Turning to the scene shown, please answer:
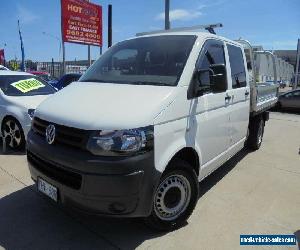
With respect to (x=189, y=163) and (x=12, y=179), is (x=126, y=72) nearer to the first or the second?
(x=189, y=163)

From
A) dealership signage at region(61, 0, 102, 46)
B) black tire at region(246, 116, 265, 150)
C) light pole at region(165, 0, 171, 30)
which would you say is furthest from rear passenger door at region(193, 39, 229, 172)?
dealership signage at region(61, 0, 102, 46)

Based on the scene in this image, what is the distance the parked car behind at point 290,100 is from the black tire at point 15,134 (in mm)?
15095

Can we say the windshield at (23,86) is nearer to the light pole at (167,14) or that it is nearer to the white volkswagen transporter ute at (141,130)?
the white volkswagen transporter ute at (141,130)

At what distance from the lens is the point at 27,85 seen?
750cm

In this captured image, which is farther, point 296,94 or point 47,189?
point 296,94

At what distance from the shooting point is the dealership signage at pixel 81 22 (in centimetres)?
1577

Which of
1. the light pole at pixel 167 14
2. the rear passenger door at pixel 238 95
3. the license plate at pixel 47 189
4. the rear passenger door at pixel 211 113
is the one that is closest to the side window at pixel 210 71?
the rear passenger door at pixel 211 113

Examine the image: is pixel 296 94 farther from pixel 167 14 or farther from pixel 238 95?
pixel 238 95

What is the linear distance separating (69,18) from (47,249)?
567 inches

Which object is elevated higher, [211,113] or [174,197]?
[211,113]

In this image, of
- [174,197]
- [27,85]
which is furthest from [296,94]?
[174,197]

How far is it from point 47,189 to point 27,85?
4.71 m

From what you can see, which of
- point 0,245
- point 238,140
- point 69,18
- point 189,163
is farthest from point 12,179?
point 69,18

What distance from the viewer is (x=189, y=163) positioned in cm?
389
